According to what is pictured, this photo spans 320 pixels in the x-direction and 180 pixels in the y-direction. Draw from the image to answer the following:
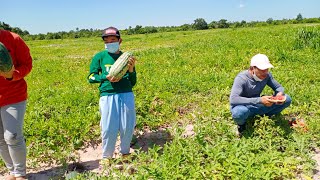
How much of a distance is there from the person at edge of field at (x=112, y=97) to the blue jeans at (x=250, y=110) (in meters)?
1.51

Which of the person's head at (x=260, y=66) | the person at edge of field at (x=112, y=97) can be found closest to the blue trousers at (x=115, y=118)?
the person at edge of field at (x=112, y=97)

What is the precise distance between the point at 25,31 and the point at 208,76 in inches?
2401

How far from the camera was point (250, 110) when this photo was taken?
5023 millimetres

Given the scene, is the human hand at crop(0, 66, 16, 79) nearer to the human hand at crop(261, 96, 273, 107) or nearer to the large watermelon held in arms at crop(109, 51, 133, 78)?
the large watermelon held in arms at crop(109, 51, 133, 78)

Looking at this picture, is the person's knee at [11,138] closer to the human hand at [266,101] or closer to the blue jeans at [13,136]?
the blue jeans at [13,136]

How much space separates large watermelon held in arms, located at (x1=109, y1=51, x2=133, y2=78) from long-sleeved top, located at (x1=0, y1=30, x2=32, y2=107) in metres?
1.00

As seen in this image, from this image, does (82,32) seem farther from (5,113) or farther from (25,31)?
(5,113)

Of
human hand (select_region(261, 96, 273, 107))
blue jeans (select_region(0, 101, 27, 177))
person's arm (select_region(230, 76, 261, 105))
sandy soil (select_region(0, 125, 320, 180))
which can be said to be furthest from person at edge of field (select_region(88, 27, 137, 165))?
human hand (select_region(261, 96, 273, 107))

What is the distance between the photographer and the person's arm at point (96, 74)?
4523 millimetres

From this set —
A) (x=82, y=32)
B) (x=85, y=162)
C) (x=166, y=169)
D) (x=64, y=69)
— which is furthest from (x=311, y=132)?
(x=82, y=32)

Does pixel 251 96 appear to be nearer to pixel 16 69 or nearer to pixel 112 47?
pixel 112 47

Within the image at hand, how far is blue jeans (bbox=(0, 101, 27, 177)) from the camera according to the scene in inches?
159

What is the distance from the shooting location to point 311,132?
16.5ft

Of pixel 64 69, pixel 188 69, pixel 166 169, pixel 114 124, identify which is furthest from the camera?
pixel 64 69
